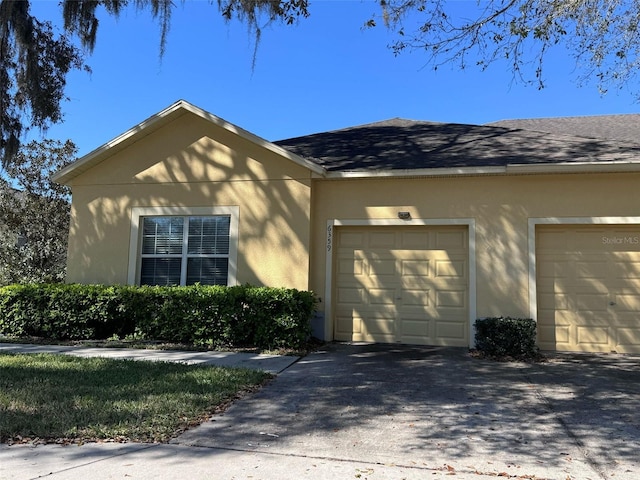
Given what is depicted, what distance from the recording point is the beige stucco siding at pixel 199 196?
9.98 m

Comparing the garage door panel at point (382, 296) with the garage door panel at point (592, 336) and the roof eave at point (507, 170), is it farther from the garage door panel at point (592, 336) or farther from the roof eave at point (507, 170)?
the garage door panel at point (592, 336)

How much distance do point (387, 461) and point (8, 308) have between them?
9610 mm

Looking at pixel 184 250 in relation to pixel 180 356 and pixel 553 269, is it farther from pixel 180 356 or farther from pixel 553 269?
pixel 553 269

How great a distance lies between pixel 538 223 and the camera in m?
9.13

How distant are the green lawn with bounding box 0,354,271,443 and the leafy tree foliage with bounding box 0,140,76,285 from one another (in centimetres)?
1167

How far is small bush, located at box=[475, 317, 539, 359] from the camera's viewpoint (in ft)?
27.1

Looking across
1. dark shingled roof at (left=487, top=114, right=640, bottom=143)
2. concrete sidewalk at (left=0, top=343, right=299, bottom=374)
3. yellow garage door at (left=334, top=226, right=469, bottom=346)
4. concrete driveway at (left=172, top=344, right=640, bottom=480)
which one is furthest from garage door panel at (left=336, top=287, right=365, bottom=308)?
dark shingled roof at (left=487, top=114, right=640, bottom=143)

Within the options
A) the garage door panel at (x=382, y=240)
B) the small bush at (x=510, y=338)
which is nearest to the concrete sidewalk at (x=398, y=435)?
the small bush at (x=510, y=338)

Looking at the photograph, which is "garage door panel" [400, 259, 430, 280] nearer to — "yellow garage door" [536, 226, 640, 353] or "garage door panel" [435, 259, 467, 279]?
"garage door panel" [435, 259, 467, 279]

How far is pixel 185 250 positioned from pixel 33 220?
10.5 m

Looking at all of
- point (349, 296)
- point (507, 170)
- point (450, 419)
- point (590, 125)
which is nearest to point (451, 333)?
point (349, 296)

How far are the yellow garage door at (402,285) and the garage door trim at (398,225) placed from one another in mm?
134

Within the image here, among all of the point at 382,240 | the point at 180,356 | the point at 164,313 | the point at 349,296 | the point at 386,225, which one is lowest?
the point at 180,356

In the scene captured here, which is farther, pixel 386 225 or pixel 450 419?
pixel 386 225
